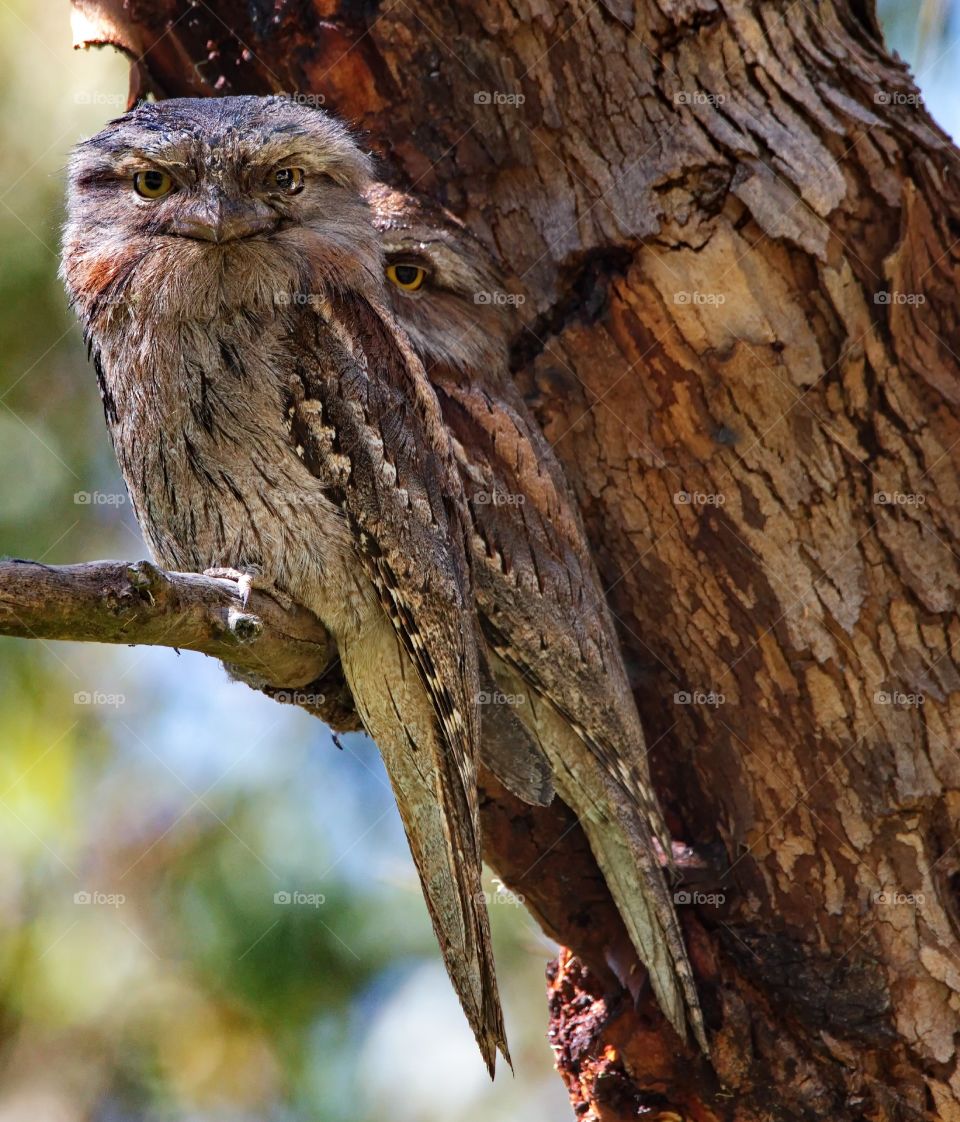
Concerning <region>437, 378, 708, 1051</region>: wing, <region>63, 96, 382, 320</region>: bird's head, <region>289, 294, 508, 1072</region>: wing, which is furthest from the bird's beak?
<region>437, 378, 708, 1051</region>: wing

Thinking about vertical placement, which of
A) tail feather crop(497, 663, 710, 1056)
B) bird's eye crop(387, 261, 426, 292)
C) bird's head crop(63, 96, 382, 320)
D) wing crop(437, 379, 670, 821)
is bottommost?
tail feather crop(497, 663, 710, 1056)

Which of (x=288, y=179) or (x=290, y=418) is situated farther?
(x=288, y=179)

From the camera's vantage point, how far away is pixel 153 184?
2783mm

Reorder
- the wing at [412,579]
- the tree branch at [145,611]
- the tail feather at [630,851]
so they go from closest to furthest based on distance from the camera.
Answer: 1. the tree branch at [145,611]
2. the wing at [412,579]
3. the tail feather at [630,851]

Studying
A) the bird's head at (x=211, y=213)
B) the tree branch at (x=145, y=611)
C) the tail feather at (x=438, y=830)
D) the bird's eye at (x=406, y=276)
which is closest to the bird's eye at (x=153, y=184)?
the bird's head at (x=211, y=213)

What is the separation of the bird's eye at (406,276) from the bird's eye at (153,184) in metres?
0.72

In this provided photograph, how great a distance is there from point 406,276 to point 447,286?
16 cm

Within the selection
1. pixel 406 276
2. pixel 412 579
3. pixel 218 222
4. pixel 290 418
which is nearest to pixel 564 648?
pixel 412 579

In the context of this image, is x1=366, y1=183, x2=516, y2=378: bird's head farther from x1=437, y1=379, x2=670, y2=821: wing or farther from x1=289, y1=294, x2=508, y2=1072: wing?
x1=289, y1=294, x2=508, y2=1072: wing

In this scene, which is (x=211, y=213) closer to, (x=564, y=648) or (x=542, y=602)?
(x=542, y=602)

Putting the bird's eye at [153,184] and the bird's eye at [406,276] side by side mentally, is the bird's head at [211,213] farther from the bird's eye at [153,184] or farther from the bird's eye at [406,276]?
the bird's eye at [406,276]

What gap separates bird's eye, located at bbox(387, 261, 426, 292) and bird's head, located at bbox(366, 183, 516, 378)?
19mm

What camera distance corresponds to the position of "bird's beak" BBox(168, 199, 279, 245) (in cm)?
263

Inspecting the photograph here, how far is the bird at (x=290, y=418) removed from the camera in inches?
107
